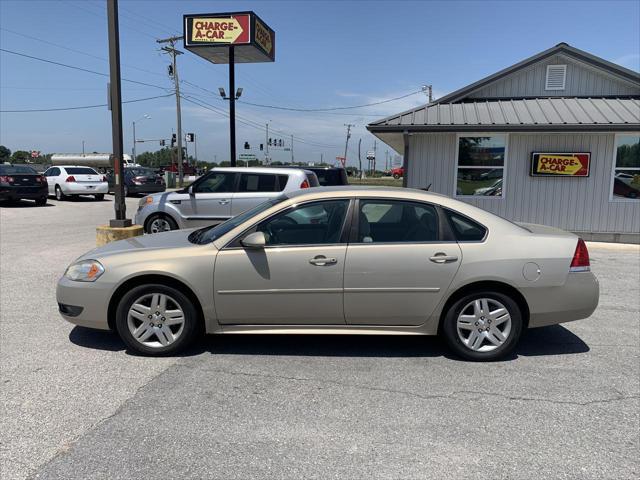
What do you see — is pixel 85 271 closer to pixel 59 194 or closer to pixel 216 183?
pixel 216 183

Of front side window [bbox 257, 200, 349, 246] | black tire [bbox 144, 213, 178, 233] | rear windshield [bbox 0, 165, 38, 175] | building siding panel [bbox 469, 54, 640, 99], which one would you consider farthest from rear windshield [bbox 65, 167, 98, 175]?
front side window [bbox 257, 200, 349, 246]

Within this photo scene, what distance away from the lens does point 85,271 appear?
14.5 ft

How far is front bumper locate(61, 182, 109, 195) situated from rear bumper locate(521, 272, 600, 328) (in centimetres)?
2082

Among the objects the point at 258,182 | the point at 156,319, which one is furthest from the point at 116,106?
the point at 156,319

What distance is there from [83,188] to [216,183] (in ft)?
45.0

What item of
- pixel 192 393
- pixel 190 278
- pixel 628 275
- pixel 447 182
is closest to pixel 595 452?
pixel 192 393

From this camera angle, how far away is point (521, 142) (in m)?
12.0

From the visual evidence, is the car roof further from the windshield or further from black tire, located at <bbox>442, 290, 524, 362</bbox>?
black tire, located at <bbox>442, 290, 524, 362</bbox>

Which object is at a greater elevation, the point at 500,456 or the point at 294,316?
the point at 294,316

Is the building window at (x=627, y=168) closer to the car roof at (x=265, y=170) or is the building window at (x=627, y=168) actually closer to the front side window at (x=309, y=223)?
the car roof at (x=265, y=170)

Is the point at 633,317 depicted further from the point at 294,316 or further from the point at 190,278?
the point at 190,278

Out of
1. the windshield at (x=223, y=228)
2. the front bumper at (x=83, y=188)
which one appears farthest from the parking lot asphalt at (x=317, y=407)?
the front bumper at (x=83, y=188)

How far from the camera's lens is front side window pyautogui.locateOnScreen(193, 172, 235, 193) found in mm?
10062

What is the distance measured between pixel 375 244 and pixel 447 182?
8.66m
